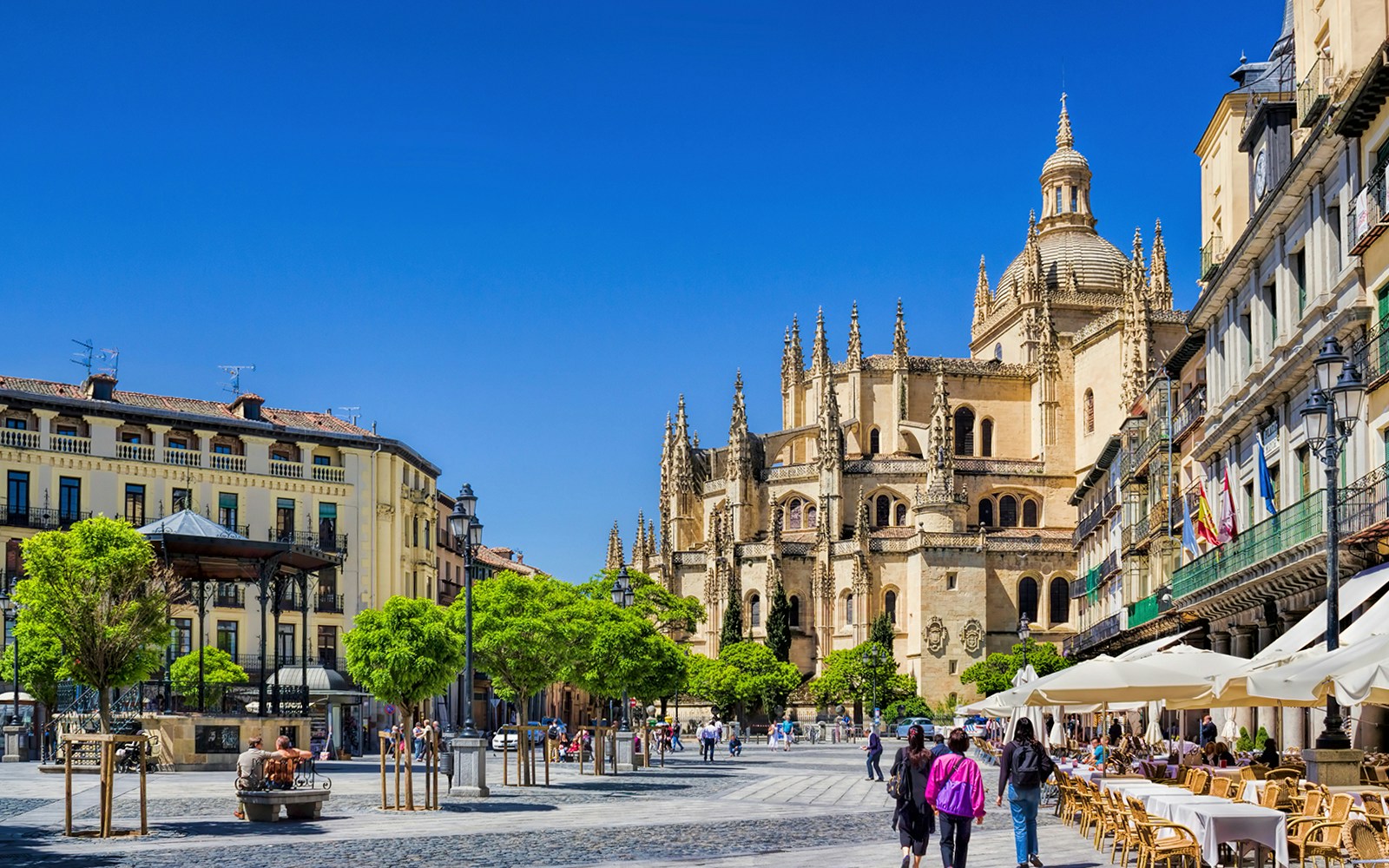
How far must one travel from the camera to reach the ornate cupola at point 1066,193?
96762 millimetres

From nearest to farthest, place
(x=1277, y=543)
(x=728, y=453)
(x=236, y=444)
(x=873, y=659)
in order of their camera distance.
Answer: (x=1277, y=543), (x=236, y=444), (x=873, y=659), (x=728, y=453)

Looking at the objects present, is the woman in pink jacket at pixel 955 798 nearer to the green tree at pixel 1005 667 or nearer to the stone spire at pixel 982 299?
the green tree at pixel 1005 667

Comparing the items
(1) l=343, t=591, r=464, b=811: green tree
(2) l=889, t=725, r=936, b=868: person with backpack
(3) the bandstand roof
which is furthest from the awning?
(3) the bandstand roof

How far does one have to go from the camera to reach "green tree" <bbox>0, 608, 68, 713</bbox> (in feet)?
105

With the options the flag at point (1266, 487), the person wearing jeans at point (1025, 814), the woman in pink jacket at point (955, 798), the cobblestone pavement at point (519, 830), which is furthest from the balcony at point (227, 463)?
the woman in pink jacket at point (955, 798)

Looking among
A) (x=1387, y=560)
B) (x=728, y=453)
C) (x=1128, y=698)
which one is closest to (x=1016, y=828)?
(x=1128, y=698)

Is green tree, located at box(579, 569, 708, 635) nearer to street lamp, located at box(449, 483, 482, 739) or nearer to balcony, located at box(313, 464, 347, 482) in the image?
balcony, located at box(313, 464, 347, 482)

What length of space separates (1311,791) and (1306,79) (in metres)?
16.0

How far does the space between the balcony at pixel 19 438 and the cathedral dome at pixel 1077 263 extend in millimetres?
55950

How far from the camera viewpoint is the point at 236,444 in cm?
5322

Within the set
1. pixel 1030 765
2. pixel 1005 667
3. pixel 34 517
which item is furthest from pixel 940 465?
pixel 1030 765

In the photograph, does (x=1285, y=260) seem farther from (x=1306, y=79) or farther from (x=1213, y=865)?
(x=1213, y=865)

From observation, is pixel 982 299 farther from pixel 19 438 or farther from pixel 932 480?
pixel 19 438

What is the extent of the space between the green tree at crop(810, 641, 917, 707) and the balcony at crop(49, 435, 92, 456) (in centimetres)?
3793
